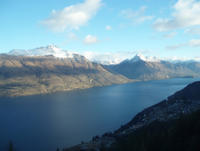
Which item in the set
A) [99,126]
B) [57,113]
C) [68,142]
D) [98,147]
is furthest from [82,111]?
[98,147]

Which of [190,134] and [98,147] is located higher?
[190,134]

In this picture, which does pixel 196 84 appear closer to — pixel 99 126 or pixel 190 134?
pixel 99 126

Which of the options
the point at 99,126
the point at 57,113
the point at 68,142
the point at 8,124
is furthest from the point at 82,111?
the point at 68,142

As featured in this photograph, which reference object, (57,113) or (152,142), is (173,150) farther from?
(57,113)

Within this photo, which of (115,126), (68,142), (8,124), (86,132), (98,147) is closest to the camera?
(98,147)

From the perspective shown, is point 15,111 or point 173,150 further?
point 15,111

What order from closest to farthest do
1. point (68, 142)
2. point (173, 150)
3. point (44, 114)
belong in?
point (173, 150)
point (68, 142)
point (44, 114)

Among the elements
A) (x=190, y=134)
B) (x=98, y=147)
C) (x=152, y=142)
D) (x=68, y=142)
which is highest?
(x=190, y=134)

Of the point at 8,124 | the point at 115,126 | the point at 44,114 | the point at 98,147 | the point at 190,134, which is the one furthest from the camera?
the point at 44,114

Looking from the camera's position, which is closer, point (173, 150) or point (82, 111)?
point (173, 150)
